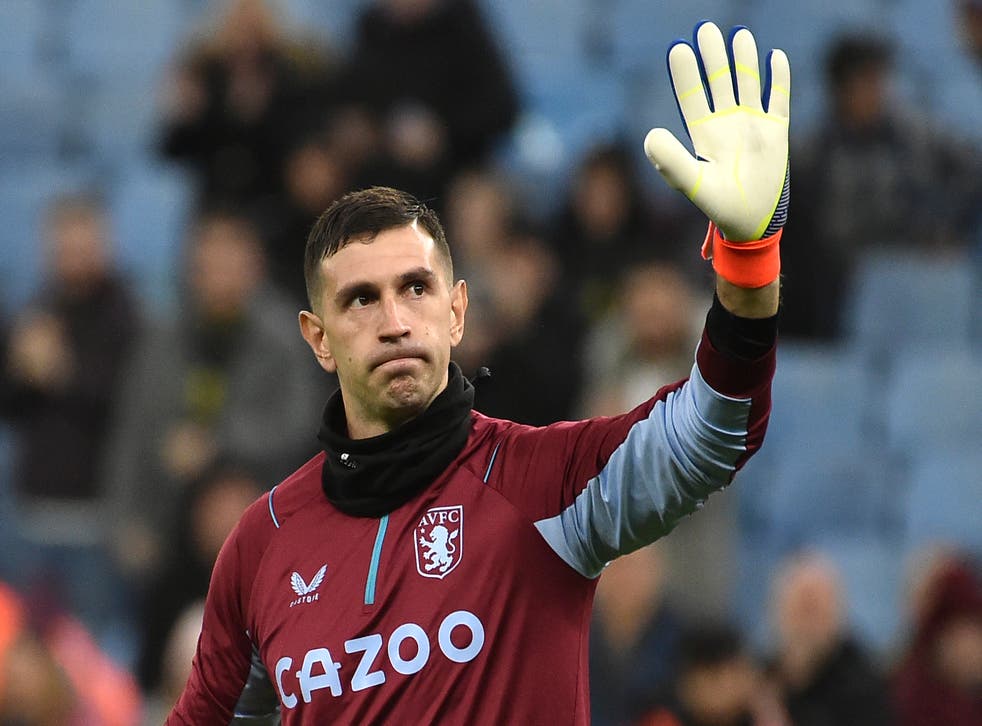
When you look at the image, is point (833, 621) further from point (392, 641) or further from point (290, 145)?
point (392, 641)

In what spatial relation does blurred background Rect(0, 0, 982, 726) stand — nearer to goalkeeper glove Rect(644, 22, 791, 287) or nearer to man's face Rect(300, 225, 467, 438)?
man's face Rect(300, 225, 467, 438)

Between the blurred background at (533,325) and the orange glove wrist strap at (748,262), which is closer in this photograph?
the orange glove wrist strap at (748,262)

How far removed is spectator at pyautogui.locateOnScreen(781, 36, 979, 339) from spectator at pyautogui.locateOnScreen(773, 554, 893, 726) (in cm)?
154

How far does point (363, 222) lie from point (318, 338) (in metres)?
0.24

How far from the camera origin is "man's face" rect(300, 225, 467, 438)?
8.20 ft

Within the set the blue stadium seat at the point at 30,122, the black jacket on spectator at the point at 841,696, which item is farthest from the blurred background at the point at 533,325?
the blue stadium seat at the point at 30,122

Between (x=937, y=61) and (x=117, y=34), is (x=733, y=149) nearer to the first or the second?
(x=937, y=61)

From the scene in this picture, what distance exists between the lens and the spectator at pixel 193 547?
5.76m

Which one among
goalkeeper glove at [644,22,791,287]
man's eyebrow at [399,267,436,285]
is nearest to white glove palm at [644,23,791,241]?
goalkeeper glove at [644,22,791,287]

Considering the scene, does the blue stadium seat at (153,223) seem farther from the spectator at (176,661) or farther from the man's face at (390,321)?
the man's face at (390,321)

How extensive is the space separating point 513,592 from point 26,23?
6.12 metres

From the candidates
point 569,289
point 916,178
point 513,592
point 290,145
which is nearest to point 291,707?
point 513,592

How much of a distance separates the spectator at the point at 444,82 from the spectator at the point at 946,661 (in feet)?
8.27

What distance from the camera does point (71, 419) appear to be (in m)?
6.36
